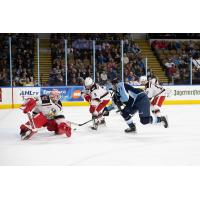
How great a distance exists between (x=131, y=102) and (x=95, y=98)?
1.16ft

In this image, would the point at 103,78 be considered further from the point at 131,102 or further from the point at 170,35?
the point at 170,35

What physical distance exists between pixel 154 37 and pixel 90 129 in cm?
107

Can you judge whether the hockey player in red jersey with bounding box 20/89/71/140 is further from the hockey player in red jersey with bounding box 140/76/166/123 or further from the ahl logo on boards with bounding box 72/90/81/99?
the hockey player in red jersey with bounding box 140/76/166/123

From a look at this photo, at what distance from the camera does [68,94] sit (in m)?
4.67

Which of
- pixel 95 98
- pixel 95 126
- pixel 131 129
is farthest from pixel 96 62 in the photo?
pixel 131 129

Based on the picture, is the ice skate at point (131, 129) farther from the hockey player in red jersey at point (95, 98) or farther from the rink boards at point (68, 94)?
the rink boards at point (68, 94)

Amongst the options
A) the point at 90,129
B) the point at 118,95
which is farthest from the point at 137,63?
the point at 90,129

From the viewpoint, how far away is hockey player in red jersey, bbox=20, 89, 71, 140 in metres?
3.90

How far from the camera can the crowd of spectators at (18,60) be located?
382 centimetres

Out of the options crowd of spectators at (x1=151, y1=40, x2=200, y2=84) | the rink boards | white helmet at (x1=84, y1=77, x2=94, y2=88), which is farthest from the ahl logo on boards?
crowd of spectators at (x1=151, y1=40, x2=200, y2=84)

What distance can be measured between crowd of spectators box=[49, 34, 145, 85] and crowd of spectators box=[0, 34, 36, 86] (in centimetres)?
24

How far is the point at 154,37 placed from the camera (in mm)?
3768
